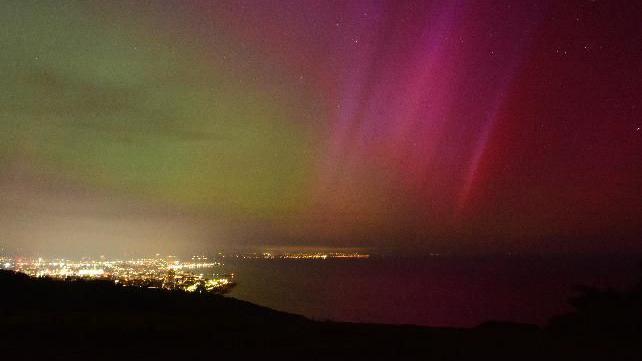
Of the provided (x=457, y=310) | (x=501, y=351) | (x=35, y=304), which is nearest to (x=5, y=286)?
(x=35, y=304)

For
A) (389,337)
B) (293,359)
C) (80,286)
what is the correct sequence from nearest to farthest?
(293,359)
(389,337)
(80,286)

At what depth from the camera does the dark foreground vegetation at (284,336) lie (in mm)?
11227

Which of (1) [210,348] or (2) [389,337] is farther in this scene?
(2) [389,337]

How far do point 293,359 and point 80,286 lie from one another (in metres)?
13.9

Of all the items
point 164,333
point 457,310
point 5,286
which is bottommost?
point 457,310

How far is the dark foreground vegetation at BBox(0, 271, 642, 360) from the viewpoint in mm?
11227

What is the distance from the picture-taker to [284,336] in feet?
43.3

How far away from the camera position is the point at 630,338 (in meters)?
15.3

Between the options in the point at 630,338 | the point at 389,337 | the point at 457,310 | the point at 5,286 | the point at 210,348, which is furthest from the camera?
the point at 457,310

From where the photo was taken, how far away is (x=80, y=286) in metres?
21.1

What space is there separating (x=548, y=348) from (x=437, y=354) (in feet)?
10.4

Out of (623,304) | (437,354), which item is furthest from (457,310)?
(437,354)

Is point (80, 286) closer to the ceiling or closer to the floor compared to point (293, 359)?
closer to the ceiling

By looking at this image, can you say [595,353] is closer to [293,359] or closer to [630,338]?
[630,338]
